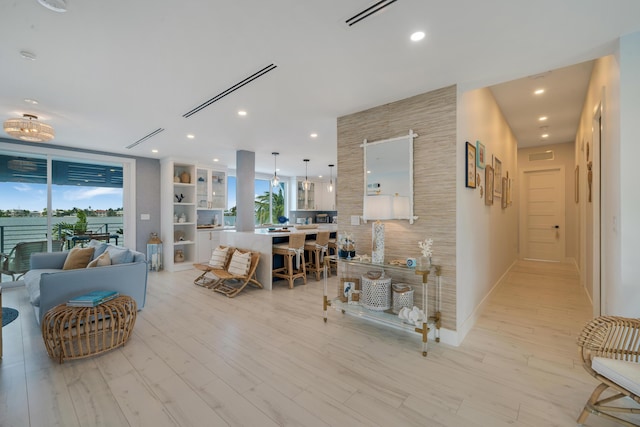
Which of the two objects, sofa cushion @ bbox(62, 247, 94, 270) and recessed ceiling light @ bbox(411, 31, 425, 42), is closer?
recessed ceiling light @ bbox(411, 31, 425, 42)

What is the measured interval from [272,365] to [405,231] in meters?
1.89

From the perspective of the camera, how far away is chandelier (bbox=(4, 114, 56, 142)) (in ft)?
10.8

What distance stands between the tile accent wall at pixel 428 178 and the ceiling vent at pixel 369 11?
136 centimetres

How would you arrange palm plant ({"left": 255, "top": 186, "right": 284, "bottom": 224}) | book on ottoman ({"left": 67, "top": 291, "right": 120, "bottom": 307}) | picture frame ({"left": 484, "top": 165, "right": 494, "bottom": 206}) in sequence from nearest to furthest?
book on ottoman ({"left": 67, "top": 291, "right": 120, "bottom": 307}) → picture frame ({"left": 484, "top": 165, "right": 494, "bottom": 206}) → palm plant ({"left": 255, "top": 186, "right": 284, "bottom": 224})

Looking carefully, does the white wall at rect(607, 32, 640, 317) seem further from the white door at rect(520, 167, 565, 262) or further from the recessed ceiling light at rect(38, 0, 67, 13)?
the white door at rect(520, 167, 565, 262)

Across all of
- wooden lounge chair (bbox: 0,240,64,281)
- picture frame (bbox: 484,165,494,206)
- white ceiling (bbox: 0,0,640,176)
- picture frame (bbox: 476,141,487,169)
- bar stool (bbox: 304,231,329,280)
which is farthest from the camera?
bar stool (bbox: 304,231,329,280)

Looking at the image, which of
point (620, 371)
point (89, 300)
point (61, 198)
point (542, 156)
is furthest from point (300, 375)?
point (542, 156)

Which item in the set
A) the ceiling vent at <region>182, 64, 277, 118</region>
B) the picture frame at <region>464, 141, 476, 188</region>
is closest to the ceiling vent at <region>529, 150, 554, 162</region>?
the picture frame at <region>464, 141, 476, 188</region>

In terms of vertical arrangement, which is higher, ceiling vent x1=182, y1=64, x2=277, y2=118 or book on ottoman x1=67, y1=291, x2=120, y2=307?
ceiling vent x1=182, y1=64, x2=277, y2=118

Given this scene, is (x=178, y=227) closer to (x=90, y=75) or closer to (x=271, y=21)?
(x=90, y=75)

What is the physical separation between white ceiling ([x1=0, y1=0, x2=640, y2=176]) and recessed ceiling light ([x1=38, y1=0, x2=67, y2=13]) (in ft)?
0.15

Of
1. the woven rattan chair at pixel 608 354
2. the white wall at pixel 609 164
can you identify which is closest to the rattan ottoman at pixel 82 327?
the woven rattan chair at pixel 608 354

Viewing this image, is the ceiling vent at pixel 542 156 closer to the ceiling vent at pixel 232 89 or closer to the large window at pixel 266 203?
the large window at pixel 266 203

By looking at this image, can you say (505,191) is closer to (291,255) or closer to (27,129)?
(291,255)
